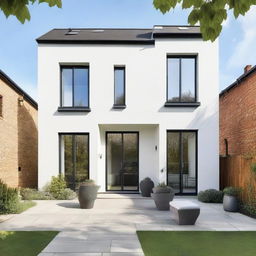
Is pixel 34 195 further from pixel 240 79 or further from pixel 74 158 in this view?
pixel 240 79

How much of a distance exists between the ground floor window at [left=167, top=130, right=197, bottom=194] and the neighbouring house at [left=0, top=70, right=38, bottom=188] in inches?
291

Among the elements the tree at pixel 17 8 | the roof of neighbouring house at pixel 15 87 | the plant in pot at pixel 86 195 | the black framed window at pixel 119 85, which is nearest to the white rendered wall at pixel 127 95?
the black framed window at pixel 119 85

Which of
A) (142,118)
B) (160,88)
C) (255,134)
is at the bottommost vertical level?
(255,134)

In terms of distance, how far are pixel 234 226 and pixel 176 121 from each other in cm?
581

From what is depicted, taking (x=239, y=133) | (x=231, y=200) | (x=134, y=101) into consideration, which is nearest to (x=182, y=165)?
(x=231, y=200)

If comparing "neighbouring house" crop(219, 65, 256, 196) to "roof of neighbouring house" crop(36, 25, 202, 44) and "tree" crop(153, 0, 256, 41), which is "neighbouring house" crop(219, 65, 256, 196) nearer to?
"roof of neighbouring house" crop(36, 25, 202, 44)

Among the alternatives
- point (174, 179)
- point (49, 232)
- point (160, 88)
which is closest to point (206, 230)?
point (49, 232)

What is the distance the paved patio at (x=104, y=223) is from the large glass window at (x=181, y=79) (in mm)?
4918

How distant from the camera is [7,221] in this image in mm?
7812

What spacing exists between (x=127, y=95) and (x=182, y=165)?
13.5ft

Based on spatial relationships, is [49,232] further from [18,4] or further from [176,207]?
[18,4]

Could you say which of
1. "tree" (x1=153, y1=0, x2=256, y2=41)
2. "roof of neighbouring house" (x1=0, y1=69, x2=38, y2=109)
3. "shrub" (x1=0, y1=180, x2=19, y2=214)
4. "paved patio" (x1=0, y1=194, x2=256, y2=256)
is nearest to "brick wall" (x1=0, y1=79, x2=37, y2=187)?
"roof of neighbouring house" (x1=0, y1=69, x2=38, y2=109)

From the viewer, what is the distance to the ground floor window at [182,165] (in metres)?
12.2

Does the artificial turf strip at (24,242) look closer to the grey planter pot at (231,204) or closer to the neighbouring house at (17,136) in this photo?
the neighbouring house at (17,136)
